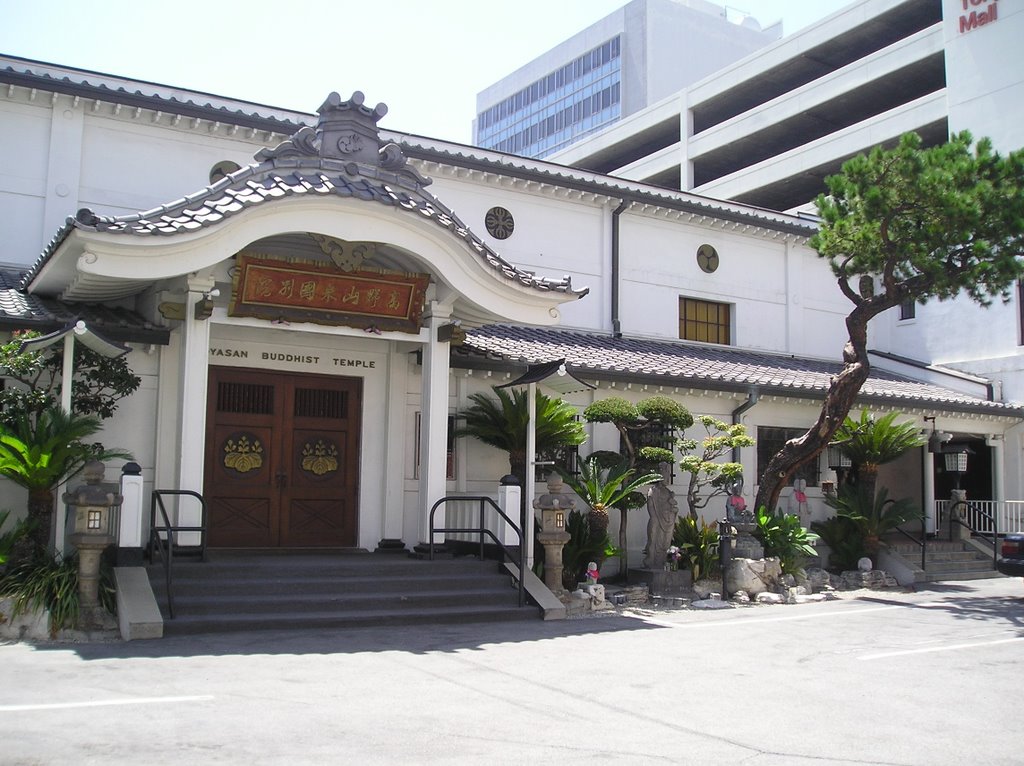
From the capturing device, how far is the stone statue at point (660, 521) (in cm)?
1462

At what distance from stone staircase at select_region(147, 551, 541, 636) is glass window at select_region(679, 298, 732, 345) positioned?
29.3 feet

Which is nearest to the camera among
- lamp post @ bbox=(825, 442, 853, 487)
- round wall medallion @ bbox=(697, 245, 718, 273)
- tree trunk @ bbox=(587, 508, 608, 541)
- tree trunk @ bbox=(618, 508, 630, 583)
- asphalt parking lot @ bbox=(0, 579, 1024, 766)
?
asphalt parking lot @ bbox=(0, 579, 1024, 766)

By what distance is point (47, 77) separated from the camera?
14.2m

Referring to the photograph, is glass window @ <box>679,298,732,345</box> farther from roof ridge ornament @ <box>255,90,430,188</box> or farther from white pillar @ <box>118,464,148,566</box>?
white pillar @ <box>118,464,148,566</box>

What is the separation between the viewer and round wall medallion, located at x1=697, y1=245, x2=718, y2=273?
2034 cm

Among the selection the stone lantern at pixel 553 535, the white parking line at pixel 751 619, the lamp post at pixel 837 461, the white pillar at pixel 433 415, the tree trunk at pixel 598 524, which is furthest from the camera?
the lamp post at pixel 837 461

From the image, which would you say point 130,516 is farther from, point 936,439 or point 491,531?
point 936,439

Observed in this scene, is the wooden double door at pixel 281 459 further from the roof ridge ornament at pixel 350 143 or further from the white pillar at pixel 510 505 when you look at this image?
the roof ridge ornament at pixel 350 143

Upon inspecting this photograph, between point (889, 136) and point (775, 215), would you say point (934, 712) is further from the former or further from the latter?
point (889, 136)

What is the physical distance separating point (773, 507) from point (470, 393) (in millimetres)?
5397

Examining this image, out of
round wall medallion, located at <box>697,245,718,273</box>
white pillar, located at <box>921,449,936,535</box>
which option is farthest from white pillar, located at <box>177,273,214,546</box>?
white pillar, located at <box>921,449,936,535</box>

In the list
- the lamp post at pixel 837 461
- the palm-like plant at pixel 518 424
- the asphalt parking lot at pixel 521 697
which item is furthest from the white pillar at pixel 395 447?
the lamp post at pixel 837 461

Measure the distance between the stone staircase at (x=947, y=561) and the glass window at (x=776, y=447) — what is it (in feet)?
5.99

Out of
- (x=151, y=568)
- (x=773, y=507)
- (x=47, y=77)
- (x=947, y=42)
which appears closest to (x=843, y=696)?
(x=151, y=568)
